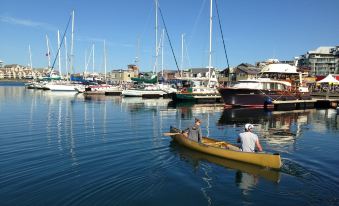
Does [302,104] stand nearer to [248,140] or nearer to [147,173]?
[248,140]

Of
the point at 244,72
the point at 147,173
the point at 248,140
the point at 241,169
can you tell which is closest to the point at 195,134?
the point at 248,140

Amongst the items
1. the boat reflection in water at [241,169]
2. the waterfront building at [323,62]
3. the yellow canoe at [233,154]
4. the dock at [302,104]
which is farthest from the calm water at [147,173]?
the waterfront building at [323,62]

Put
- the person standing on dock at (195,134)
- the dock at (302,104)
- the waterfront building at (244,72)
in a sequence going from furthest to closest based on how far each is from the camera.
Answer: the waterfront building at (244,72) < the dock at (302,104) < the person standing on dock at (195,134)

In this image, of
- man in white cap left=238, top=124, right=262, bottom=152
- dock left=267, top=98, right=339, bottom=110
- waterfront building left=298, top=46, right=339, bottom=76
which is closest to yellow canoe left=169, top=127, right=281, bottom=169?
man in white cap left=238, top=124, right=262, bottom=152

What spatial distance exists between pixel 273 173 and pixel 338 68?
499 ft

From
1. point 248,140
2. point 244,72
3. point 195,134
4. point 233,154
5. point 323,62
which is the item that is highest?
point 323,62

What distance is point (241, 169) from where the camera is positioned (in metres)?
14.9

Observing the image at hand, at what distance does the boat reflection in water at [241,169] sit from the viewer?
13484 mm

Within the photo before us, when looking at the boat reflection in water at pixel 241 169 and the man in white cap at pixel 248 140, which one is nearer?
the boat reflection in water at pixel 241 169

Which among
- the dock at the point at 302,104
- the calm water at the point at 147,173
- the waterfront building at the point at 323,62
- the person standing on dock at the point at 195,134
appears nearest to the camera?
the calm water at the point at 147,173

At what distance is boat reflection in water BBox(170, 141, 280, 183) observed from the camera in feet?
44.2

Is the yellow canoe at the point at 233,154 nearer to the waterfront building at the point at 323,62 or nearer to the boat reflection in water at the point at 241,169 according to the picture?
the boat reflection in water at the point at 241,169

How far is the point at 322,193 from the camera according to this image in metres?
12.1

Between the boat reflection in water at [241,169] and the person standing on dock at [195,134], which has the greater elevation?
the person standing on dock at [195,134]
